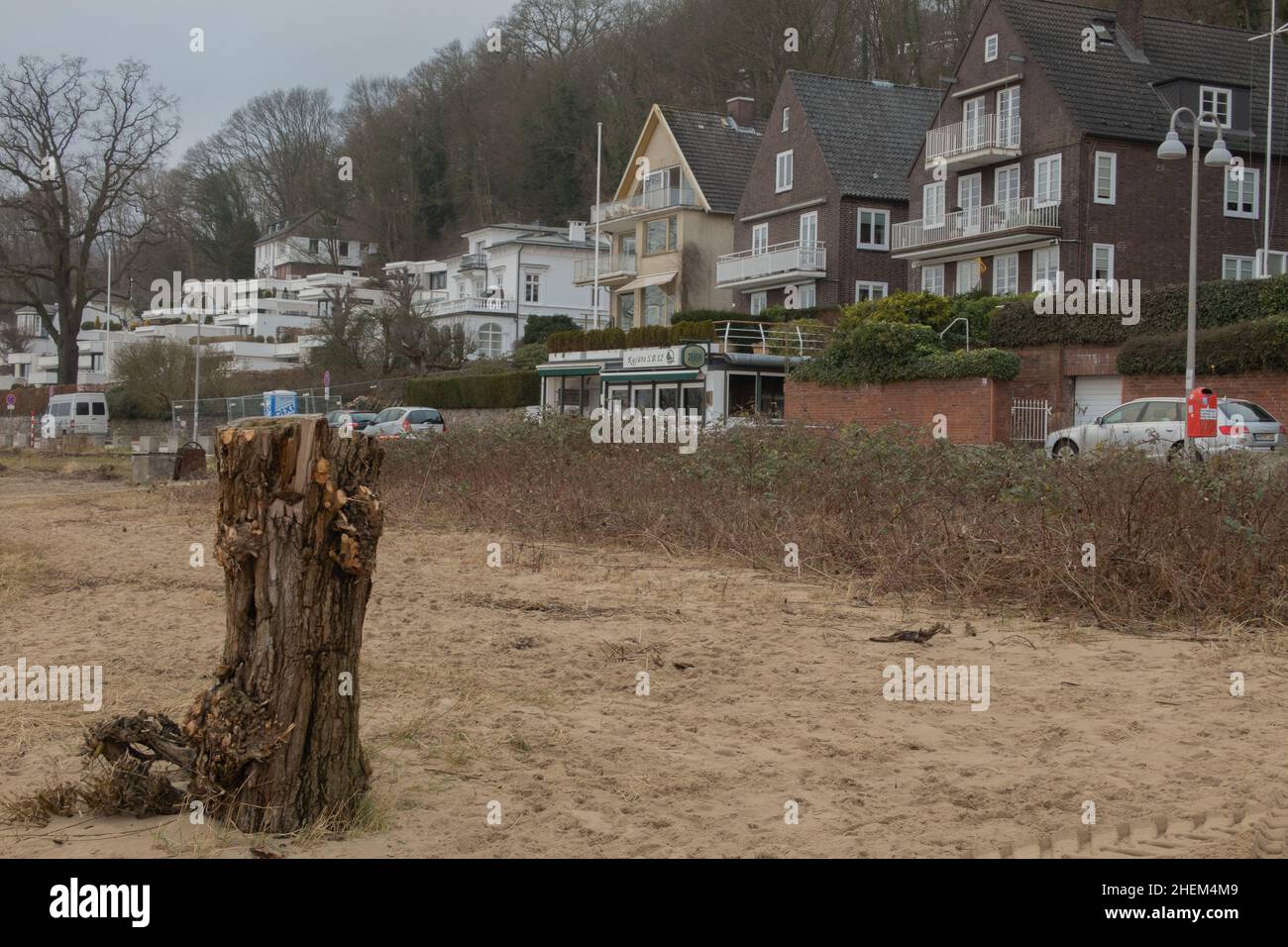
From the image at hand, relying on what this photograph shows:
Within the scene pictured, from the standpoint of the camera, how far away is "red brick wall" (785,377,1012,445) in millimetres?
31750

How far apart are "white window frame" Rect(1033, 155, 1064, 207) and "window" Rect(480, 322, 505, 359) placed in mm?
40589

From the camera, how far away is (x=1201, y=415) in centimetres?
2094

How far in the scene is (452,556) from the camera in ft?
49.5

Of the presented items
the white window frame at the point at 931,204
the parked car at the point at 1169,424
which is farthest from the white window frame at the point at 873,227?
the parked car at the point at 1169,424

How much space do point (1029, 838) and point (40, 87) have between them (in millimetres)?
58440

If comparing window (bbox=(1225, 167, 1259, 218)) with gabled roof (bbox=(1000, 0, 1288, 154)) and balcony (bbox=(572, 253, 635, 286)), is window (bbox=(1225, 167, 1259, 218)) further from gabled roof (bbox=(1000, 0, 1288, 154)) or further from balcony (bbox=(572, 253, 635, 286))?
balcony (bbox=(572, 253, 635, 286))

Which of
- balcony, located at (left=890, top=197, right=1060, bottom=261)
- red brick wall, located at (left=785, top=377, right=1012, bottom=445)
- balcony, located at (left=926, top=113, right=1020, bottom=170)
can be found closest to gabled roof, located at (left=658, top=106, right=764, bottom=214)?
balcony, located at (left=890, top=197, right=1060, bottom=261)

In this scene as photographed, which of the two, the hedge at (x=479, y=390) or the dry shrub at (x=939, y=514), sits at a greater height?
the hedge at (x=479, y=390)

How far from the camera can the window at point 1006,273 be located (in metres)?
41.9

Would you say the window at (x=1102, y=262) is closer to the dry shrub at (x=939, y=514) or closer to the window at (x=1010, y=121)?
the window at (x=1010, y=121)

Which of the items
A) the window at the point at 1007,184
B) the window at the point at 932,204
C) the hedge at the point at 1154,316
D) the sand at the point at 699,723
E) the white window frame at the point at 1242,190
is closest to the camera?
the sand at the point at 699,723

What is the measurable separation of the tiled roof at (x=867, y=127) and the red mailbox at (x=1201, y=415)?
2969cm

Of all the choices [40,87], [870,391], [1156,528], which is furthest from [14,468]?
[1156,528]

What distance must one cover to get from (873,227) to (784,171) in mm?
4537
